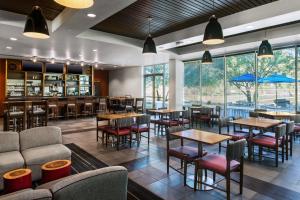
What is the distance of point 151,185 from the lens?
10.4 feet

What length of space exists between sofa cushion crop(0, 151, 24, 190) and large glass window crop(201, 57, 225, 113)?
7525 millimetres

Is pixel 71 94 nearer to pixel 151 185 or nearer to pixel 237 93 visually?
pixel 237 93

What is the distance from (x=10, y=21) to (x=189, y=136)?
14.9 feet

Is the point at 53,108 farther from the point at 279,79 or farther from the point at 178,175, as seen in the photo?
the point at 279,79

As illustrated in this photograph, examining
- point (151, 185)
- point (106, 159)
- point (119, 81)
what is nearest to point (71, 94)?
point (119, 81)

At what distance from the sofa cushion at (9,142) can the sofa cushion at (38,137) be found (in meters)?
0.08

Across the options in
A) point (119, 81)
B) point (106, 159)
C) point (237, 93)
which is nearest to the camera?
point (106, 159)

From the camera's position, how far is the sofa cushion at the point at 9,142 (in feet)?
10.7

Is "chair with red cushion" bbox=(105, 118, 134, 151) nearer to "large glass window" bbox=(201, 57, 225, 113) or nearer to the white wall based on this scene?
"large glass window" bbox=(201, 57, 225, 113)

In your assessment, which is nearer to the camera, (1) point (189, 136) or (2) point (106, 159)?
(1) point (189, 136)

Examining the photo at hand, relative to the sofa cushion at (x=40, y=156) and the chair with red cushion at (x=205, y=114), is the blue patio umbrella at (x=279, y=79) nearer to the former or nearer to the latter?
the chair with red cushion at (x=205, y=114)

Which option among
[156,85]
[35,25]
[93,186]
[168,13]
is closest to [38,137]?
[35,25]

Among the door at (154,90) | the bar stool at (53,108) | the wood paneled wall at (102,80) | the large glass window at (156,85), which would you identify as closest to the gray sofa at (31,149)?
the bar stool at (53,108)

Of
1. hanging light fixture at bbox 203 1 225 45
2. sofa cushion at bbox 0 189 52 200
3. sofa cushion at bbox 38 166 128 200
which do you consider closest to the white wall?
hanging light fixture at bbox 203 1 225 45
